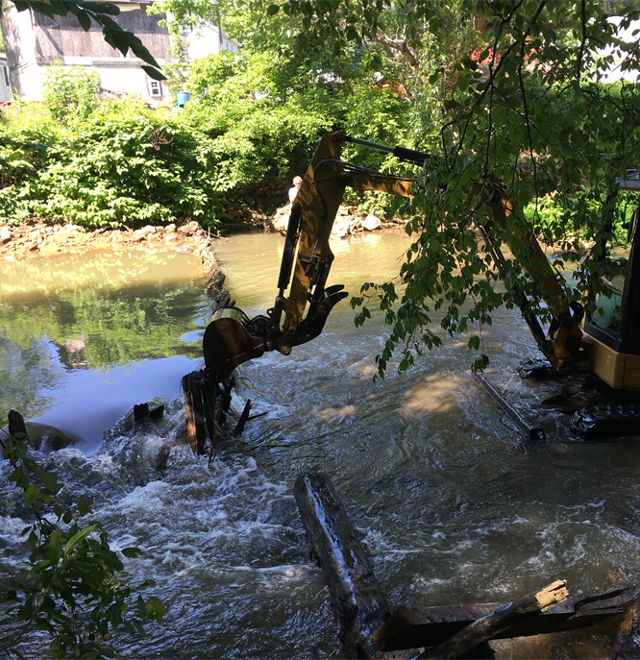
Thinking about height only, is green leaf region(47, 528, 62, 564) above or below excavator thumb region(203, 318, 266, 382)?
above

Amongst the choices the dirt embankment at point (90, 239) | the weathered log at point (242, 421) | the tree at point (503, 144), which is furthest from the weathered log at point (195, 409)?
the dirt embankment at point (90, 239)

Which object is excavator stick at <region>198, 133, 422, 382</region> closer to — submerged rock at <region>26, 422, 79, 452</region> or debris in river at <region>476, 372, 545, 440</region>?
submerged rock at <region>26, 422, 79, 452</region>

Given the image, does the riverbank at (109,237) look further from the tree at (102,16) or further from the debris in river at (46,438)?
the tree at (102,16)

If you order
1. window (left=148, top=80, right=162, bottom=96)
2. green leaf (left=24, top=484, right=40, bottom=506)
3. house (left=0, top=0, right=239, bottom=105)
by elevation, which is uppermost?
house (left=0, top=0, right=239, bottom=105)

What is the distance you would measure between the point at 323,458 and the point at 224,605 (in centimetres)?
216

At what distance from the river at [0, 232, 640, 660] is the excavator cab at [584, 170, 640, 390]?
76 centimetres

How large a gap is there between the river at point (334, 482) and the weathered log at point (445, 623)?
47cm

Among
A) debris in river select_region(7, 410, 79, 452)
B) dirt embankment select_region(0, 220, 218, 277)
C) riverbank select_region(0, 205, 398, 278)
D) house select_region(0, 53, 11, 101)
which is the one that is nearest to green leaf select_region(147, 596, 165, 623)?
debris in river select_region(7, 410, 79, 452)

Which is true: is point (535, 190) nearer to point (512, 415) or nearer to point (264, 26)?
point (512, 415)

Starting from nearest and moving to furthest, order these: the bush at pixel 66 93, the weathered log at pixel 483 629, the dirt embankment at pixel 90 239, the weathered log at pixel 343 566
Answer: the weathered log at pixel 483 629
the weathered log at pixel 343 566
the dirt embankment at pixel 90 239
the bush at pixel 66 93

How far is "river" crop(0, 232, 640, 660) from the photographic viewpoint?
3877 millimetres

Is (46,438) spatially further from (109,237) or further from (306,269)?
(109,237)

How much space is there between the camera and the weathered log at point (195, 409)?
5562 mm

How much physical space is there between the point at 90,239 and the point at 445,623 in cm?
1754
